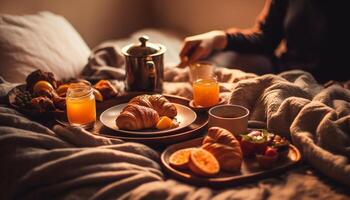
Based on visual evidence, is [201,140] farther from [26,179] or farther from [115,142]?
[26,179]

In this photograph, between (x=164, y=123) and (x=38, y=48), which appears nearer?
(x=164, y=123)

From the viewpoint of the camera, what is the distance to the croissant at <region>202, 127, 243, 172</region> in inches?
48.9

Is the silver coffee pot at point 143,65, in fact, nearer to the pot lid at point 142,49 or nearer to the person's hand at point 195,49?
the pot lid at point 142,49

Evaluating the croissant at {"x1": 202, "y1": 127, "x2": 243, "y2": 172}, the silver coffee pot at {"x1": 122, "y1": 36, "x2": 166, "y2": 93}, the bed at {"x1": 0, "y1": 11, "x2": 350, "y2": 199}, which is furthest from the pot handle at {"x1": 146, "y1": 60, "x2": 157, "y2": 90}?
the croissant at {"x1": 202, "y1": 127, "x2": 243, "y2": 172}

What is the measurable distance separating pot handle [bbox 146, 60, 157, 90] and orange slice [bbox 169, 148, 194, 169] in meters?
0.43

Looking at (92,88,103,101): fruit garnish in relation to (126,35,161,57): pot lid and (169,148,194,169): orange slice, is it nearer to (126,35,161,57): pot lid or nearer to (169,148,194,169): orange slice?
(126,35,161,57): pot lid

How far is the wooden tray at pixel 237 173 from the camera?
1.21 metres

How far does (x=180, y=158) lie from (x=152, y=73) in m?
0.48

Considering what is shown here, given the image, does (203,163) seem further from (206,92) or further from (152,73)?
(152,73)

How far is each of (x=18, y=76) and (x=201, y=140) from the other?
2.95 ft

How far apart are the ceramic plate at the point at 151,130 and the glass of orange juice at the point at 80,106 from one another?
4cm

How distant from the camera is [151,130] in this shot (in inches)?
57.6

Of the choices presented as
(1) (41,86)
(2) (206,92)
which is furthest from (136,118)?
(1) (41,86)

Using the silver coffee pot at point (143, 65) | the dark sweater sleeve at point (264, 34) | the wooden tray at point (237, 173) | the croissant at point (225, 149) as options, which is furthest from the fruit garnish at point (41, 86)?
the dark sweater sleeve at point (264, 34)
